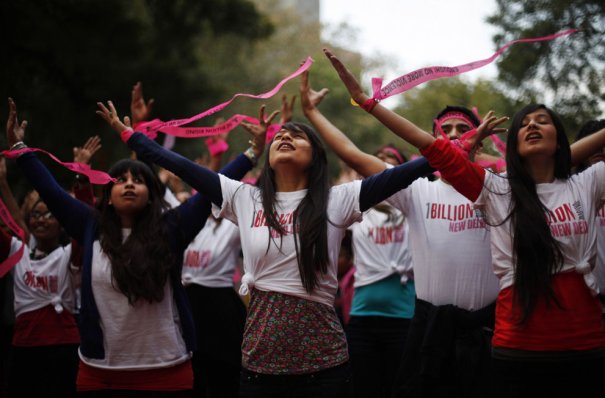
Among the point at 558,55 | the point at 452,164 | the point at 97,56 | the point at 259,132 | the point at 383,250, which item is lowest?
the point at 383,250

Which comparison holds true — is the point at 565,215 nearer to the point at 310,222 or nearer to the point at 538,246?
the point at 538,246

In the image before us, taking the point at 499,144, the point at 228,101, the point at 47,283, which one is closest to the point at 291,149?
the point at 228,101

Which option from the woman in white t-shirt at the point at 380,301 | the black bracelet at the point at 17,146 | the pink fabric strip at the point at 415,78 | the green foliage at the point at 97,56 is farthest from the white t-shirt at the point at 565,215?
the green foliage at the point at 97,56

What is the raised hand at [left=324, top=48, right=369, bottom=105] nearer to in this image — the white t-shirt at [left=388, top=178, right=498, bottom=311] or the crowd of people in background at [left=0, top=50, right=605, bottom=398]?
the crowd of people in background at [left=0, top=50, right=605, bottom=398]

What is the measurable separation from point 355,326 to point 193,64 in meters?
7.23

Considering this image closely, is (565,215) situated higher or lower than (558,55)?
lower

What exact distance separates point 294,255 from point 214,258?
8.72 feet

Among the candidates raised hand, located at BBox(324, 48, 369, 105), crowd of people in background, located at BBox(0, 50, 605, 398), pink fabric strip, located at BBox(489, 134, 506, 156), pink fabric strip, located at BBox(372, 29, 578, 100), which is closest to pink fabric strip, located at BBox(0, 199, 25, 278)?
crowd of people in background, located at BBox(0, 50, 605, 398)

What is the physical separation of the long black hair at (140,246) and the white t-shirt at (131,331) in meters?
0.07

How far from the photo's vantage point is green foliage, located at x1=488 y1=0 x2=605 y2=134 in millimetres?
5453

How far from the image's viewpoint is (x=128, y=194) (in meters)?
4.55

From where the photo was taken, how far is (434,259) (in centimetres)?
417

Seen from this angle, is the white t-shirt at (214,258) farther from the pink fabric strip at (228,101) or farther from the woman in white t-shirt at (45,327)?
the pink fabric strip at (228,101)

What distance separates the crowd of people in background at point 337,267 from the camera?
3488 millimetres
